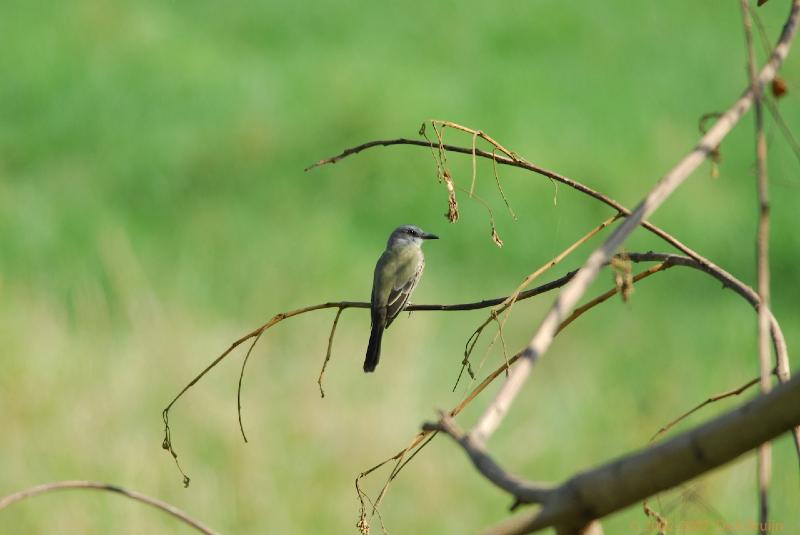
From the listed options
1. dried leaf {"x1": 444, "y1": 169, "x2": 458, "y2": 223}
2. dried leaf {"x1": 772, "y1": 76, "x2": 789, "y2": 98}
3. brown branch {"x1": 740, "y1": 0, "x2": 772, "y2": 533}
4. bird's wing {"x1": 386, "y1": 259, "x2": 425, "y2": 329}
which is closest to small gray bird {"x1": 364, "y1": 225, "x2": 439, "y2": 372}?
bird's wing {"x1": 386, "y1": 259, "x2": 425, "y2": 329}

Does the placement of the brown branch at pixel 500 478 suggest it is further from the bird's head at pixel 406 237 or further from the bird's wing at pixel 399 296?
the bird's head at pixel 406 237

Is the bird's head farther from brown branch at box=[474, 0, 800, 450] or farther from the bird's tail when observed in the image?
brown branch at box=[474, 0, 800, 450]

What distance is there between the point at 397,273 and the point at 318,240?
7085 mm

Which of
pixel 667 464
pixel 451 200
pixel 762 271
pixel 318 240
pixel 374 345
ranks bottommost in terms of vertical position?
pixel 667 464

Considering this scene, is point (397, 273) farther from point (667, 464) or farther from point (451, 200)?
point (667, 464)

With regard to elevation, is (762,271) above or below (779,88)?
below

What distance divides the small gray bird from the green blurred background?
3418 millimetres

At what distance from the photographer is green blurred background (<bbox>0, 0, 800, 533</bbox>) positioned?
9.06 meters

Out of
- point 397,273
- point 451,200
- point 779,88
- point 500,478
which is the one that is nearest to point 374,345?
point 397,273

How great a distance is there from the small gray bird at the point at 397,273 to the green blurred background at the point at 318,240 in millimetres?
3418

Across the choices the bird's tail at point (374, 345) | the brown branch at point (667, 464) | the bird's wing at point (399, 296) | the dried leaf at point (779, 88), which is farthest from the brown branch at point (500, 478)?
the bird's wing at point (399, 296)

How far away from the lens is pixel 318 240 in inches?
460

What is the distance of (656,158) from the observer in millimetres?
13719

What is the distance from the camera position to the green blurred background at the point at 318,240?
9062 mm
